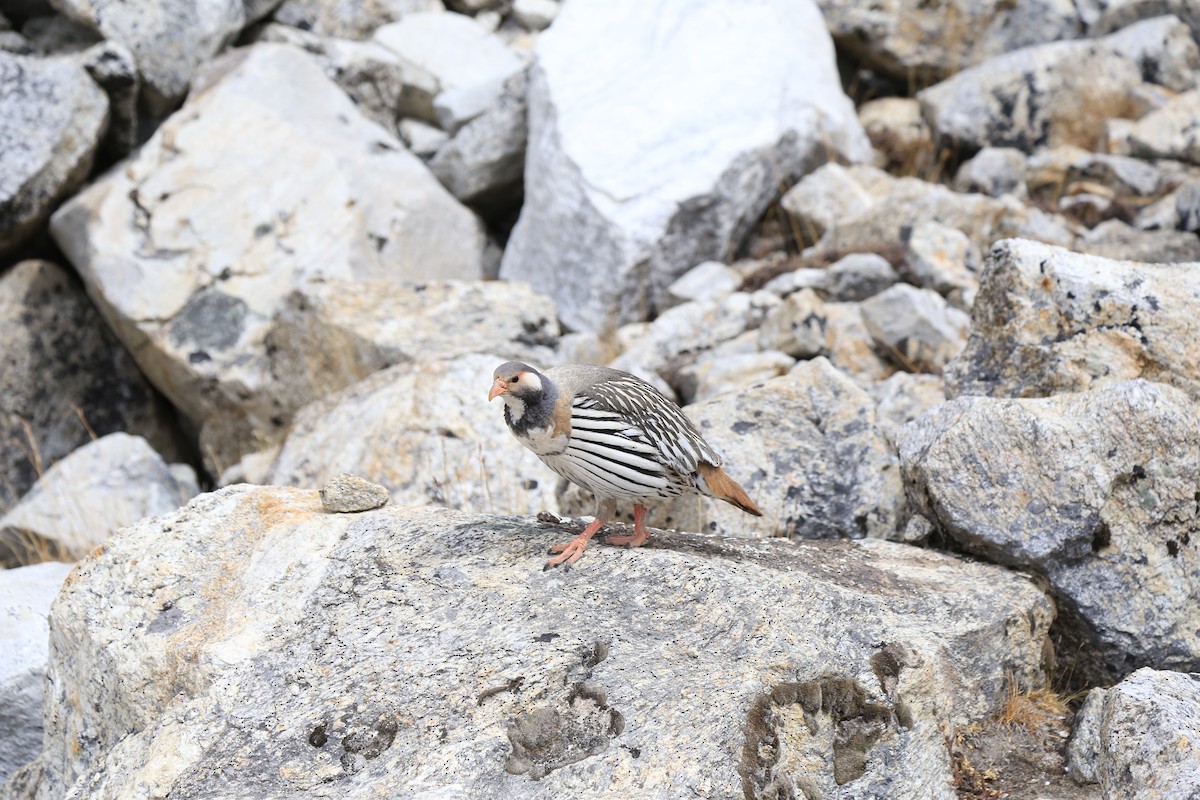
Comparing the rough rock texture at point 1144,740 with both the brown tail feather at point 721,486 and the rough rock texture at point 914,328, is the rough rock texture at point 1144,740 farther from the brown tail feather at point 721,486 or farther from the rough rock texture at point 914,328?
the rough rock texture at point 914,328

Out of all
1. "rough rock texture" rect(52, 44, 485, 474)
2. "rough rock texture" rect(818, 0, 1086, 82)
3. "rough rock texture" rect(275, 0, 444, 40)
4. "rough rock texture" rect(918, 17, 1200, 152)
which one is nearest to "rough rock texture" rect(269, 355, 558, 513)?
"rough rock texture" rect(52, 44, 485, 474)

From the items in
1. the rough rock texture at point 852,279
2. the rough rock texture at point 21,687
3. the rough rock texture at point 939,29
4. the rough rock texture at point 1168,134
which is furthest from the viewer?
the rough rock texture at point 939,29

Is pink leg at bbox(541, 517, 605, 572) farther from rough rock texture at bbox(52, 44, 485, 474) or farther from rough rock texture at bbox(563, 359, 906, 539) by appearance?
rough rock texture at bbox(52, 44, 485, 474)

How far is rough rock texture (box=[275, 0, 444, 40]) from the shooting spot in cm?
1634

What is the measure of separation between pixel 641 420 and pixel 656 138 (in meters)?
8.54

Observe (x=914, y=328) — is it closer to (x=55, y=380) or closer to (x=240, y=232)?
(x=240, y=232)

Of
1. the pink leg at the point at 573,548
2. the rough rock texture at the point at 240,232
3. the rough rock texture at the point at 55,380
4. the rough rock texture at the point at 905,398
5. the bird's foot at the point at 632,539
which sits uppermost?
the pink leg at the point at 573,548

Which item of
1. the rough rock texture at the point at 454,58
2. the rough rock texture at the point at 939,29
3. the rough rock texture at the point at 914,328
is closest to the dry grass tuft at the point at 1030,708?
the rough rock texture at the point at 914,328

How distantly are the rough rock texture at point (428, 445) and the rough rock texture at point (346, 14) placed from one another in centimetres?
898

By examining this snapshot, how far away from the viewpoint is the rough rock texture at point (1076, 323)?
7066 millimetres

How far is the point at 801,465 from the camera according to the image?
7.52 metres

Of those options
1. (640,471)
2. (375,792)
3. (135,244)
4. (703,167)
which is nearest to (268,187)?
(135,244)

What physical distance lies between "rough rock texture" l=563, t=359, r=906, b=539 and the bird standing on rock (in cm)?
130

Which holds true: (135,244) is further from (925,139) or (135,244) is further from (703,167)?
(925,139)
